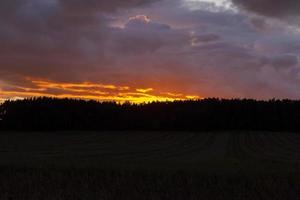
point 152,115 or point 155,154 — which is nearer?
point 155,154

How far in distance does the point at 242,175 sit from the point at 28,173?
896 cm

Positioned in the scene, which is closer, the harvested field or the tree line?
the harvested field

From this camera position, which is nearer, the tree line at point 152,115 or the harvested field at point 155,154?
the harvested field at point 155,154

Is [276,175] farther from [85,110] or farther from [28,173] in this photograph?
[85,110]

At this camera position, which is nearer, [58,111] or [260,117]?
[260,117]

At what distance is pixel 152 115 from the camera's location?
314 ft

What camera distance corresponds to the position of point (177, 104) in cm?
9894

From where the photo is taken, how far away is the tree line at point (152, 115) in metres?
92.8

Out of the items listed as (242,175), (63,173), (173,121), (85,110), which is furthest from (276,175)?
(85,110)

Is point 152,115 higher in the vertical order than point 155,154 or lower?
higher

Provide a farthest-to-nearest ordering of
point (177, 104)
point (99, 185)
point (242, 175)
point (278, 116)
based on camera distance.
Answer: point (177, 104), point (278, 116), point (242, 175), point (99, 185)

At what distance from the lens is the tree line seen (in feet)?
305

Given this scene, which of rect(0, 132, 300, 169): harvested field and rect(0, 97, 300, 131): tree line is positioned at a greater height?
rect(0, 97, 300, 131): tree line

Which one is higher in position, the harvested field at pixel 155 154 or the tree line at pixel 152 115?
the tree line at pixel 152 115
